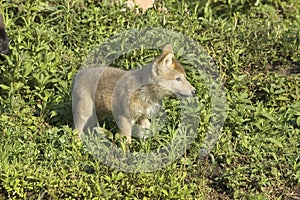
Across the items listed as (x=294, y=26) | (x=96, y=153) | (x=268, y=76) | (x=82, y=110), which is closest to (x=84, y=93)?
(x=82, y=110)

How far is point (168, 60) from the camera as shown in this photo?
310 inches

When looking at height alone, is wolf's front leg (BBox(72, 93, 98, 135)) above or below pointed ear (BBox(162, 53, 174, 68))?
below

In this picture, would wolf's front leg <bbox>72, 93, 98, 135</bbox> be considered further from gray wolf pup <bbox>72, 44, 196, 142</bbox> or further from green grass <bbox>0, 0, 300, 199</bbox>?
green grass <bbox>0, 0, 300, 199</bbox>

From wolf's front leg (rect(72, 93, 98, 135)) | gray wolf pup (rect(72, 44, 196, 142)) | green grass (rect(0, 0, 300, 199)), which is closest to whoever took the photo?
green grass (rect(0, 0, 300, 199))

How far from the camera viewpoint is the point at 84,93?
8.12 m

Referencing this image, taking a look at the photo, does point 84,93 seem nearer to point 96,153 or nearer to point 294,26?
point 96,153

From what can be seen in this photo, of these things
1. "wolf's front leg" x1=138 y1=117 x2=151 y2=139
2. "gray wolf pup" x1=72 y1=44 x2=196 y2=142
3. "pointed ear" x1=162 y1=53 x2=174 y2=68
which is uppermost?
"pointed ear" x1=162 y1=53 x2=174 y2=68

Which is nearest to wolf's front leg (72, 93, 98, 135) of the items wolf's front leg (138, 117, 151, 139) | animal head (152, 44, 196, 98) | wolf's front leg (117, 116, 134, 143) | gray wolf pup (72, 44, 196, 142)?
gray wolf pup (72, 44, 196, 142)

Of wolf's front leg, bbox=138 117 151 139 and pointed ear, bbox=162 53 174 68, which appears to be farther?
wolf's front leg, bbox=138 117 151 139

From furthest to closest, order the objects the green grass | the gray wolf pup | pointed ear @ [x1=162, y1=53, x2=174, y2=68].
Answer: the gray wolf pup, pointed ear @ [x1=162, y1=53, x2=174, y2=68], the green grass

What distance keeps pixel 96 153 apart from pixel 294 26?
4.53 metres

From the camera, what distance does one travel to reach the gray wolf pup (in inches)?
315

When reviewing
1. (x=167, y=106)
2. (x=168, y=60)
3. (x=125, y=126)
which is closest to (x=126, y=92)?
(x=125, y=126)

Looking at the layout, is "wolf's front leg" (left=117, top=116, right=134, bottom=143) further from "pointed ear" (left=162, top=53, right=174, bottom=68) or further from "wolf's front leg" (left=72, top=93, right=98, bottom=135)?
"pointed ear" (left=162, top=53, right=174, bottom=68)
